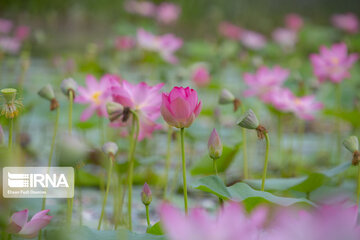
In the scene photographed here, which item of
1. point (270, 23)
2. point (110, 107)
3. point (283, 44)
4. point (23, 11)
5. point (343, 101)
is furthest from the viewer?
point (270, 23)

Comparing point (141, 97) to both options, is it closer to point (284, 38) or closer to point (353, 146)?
point (353, 146)

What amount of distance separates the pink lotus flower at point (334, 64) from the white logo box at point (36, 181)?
0.78 metres

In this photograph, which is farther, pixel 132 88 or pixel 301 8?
pixel 301 8

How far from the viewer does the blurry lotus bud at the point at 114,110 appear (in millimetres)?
553

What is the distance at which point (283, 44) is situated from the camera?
103 inches

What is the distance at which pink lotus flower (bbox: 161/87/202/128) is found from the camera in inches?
18.9

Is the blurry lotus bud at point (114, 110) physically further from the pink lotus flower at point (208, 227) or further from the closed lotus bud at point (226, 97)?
the pink lotus flower at point (208, 227)

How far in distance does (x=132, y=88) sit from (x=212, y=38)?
291 centimetres

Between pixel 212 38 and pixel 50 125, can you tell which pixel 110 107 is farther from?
pixel 212 38

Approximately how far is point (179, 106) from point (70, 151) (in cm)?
12

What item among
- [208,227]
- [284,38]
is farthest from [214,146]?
[284,38]

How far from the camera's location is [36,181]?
0.56m

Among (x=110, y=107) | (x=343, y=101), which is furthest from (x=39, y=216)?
(x=343, y=101)

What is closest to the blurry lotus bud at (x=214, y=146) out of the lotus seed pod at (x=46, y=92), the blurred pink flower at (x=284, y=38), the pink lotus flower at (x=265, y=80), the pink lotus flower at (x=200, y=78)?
the lotus seed pod at (x=46, y=92)
